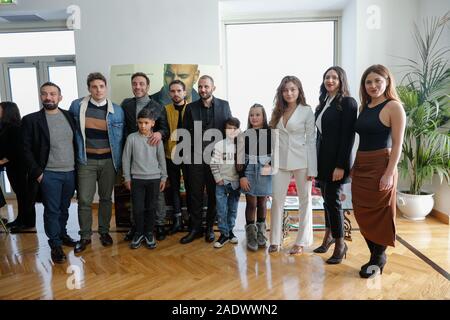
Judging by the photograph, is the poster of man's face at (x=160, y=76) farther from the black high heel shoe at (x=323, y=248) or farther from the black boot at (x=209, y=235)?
the black high heel shoe at (x=323, y=248)

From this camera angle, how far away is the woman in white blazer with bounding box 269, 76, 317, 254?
2574 mm

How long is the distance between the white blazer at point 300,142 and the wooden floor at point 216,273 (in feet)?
2.49

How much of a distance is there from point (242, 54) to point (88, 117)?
252cm

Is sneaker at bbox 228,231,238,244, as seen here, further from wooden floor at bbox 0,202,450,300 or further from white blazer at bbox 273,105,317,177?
white blazer at bbox 273,105,317,177

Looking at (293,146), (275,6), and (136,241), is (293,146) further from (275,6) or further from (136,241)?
(275,6)

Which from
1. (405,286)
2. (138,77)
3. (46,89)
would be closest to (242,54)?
(138,77)

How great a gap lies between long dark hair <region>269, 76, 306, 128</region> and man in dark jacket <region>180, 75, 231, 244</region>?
18.3 inches

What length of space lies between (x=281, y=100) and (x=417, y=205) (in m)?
2.09

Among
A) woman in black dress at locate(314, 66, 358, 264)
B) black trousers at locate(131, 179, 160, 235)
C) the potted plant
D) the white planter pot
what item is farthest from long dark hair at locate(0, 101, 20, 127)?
the white planter pot

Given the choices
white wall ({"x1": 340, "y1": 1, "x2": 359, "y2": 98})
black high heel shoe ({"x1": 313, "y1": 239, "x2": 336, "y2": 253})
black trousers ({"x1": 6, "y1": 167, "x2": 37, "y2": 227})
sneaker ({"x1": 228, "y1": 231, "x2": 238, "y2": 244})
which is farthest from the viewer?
white wall ({"x1": 340, "y1": 1, "x2": 359, "y2": 98})

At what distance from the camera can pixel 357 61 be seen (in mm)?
3967

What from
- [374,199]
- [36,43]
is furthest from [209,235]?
[36,43]

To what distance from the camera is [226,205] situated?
2982 mm

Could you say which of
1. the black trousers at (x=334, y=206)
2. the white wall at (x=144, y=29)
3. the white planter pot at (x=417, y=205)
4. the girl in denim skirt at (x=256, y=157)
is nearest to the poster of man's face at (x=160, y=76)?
the white wall at (x=144, y=29)
